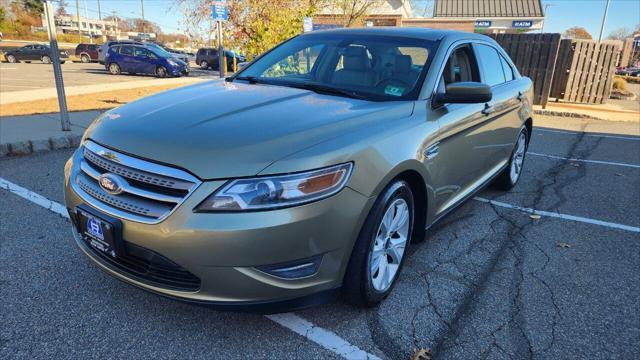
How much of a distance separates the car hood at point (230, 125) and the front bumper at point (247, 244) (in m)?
0.17

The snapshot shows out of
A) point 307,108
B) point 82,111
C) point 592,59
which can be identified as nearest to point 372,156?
point 307,108

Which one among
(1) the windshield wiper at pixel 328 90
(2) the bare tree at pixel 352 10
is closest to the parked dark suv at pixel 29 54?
(2) the bare tree at pixel 352 10

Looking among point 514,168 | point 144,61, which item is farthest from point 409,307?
point 144,61

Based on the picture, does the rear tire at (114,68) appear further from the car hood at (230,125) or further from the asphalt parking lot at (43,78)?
the car hood at (230,125)

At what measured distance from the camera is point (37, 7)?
65.7 m

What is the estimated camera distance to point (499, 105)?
4.14 metres

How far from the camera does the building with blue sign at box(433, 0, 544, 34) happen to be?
42.1 m

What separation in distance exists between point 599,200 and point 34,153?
7139mm

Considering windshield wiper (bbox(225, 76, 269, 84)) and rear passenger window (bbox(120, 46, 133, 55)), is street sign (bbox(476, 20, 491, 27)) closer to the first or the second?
rear passenger window (bbox(120, 46, 133, 55))

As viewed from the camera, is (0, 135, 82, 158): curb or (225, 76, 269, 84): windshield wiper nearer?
(225, 76, 269, 84): windshield wiper

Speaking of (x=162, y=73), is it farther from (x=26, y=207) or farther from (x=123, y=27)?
(x=123, y=27)

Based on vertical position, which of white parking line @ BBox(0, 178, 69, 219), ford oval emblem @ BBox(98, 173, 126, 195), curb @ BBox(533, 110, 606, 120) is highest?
ford oval emblem @ BBox(98, 173, 126, 195)

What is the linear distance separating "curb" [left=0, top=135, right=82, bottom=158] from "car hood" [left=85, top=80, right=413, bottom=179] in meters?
3.88

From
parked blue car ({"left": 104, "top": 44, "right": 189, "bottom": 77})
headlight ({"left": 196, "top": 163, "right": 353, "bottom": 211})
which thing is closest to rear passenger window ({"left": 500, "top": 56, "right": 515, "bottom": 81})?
headlight ({"left": 196, "top": 163, "right": 353, "bottom": 211})
